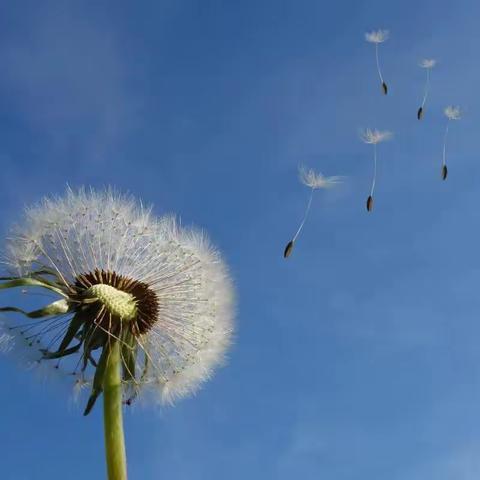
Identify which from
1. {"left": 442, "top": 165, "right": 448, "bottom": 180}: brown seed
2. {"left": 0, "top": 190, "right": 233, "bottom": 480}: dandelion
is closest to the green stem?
{"left": 0, "top": 190, "right": 233, "bottom": 480}: dandelion

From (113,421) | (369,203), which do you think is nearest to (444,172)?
(369,203)

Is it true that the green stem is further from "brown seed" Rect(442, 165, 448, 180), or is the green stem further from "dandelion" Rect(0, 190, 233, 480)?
"brown seed" Rect(442, 165, 448, 180)

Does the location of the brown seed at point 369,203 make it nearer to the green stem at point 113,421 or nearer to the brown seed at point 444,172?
the brown seed at point 444,172

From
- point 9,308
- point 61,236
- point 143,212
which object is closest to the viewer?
point 9,308

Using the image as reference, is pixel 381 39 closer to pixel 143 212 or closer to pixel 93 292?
pixel 143 212

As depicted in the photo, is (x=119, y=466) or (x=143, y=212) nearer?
(x=119, y=466)

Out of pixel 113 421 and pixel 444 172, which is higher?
pixel 444 172

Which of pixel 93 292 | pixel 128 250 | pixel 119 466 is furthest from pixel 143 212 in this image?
pixel 119 466

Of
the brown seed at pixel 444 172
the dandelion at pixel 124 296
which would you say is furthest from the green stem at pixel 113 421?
the brown seed at pixel 444 172

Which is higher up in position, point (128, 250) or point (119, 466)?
point (128, 250)

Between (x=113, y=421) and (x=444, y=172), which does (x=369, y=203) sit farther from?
(x=113, y=421)
